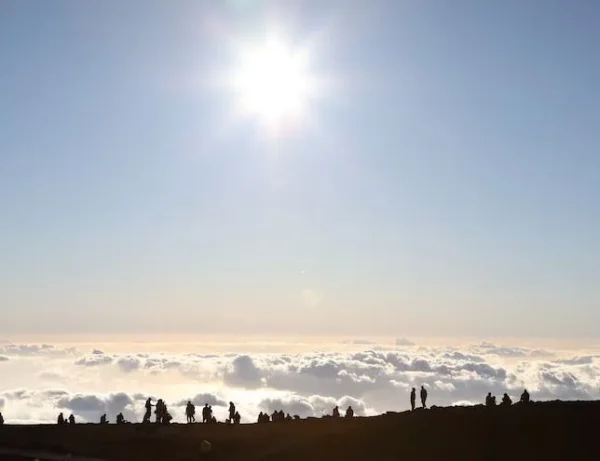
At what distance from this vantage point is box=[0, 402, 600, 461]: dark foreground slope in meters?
61.0

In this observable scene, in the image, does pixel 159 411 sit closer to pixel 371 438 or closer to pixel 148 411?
pixel 148 411

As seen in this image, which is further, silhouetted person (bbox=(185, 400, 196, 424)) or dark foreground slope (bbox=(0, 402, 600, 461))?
silhouetted person (bbox=(185, 400, 196, 424))

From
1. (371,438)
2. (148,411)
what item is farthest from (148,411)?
(371,438)

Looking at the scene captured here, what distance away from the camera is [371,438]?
65.1 meters

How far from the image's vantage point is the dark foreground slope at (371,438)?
60969mm

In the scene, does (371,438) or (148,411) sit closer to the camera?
(371,438)

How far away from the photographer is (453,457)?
2346 inches

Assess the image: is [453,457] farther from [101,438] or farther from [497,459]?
[101,438]

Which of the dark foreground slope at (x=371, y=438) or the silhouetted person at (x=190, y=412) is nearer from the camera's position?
the dark foreground slope at (x=371, y=438)

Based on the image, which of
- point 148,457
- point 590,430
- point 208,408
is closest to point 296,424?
point 208,408

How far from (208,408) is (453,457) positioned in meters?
27.8

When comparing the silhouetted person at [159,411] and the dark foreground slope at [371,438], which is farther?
the silhouetted person at [159,411]

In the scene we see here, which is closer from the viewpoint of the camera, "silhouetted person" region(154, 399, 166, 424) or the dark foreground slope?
the dark foreground slope

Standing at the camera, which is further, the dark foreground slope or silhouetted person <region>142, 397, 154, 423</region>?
silhouetted person <region>142, 397, 154, 423</region>
